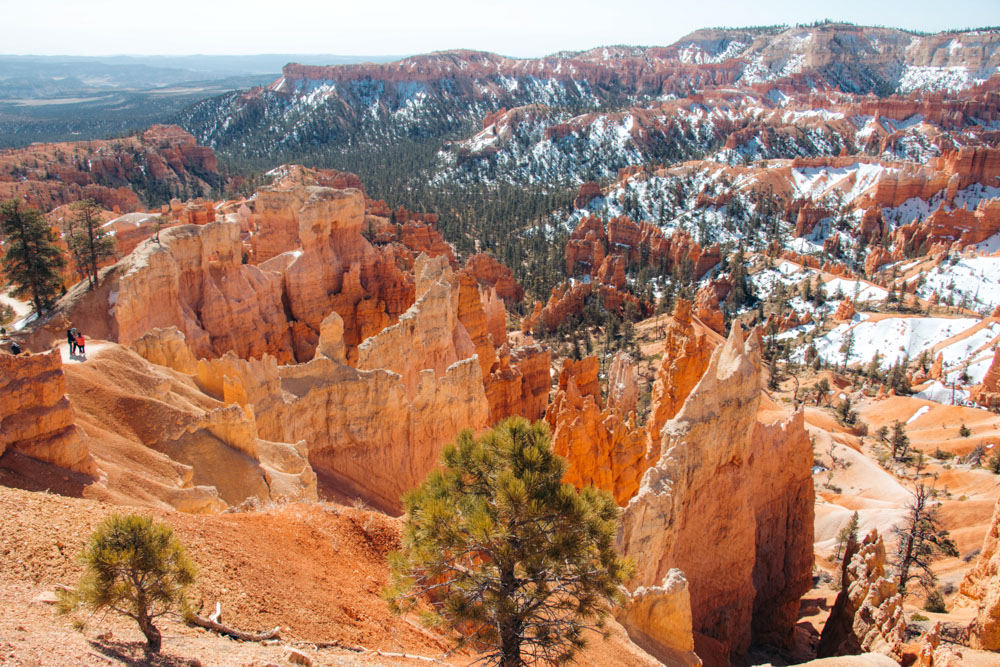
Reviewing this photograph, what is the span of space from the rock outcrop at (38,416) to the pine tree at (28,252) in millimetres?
17656

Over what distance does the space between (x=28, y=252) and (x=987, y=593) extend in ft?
102

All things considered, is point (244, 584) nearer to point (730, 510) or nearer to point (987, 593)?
point (730, 510)

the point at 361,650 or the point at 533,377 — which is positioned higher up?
the point at 361,650

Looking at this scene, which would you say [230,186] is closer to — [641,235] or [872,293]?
[641,235]

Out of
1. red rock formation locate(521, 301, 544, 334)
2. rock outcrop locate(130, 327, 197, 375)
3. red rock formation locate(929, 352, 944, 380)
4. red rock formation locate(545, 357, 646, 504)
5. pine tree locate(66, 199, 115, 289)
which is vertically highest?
pine tree locate(66, 199, 115, 289)

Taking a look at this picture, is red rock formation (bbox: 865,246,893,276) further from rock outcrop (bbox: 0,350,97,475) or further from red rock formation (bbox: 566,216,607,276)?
rock outcrop (bbox: 0,350,97,475)

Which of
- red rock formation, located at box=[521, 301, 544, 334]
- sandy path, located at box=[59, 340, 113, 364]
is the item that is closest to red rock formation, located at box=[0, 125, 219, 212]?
red rock formation, located at box=[521, 301, 544, 334]

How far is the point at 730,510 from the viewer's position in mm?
15328

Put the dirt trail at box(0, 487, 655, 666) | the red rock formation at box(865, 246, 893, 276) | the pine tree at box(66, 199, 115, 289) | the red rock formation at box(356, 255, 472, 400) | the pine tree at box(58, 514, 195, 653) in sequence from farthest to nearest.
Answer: the red rock formation at box(865, 246, 893, 276), the pine tree at box(66, 199, 115, 289), the red rock formation at box(356, 255, 472, 400), the dirt trail at box(0, 487, 655, 666), the pine tree at box(58, 514, 195, 653)

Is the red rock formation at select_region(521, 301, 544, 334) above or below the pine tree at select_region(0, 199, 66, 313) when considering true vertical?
below

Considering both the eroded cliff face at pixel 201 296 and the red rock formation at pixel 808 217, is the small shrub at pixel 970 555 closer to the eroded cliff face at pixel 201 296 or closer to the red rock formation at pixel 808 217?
the eroded cliff face at pixel 201 296

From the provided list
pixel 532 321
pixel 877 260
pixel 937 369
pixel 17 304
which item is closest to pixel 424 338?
pixel 17 304

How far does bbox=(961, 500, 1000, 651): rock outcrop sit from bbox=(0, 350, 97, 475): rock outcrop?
16.4 m

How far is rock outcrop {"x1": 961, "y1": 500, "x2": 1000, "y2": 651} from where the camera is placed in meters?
12.5
